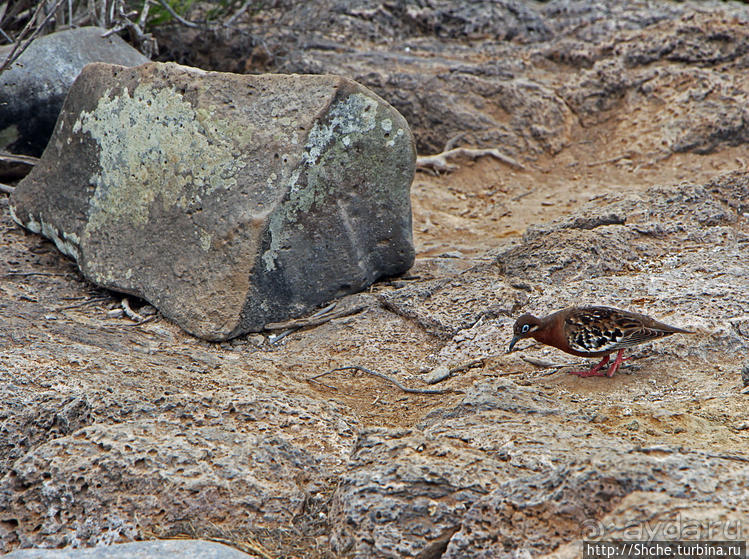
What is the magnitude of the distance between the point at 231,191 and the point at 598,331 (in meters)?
2.35

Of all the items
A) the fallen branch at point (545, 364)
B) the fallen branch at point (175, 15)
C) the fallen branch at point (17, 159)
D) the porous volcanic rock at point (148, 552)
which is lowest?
the fallen branch at point (545, 364)

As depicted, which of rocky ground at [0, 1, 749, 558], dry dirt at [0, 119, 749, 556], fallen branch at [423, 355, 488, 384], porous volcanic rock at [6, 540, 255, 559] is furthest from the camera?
fallen branch at [423, 355, 488, 384]

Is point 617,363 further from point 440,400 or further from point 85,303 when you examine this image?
point 85,303

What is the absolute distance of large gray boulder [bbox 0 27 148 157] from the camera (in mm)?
6758

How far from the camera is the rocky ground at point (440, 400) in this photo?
9.79 ft

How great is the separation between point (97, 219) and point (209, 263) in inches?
39.8

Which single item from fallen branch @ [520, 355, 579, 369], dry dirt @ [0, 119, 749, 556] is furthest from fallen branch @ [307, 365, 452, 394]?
fallen branch @ [520, 355, 579, 369]

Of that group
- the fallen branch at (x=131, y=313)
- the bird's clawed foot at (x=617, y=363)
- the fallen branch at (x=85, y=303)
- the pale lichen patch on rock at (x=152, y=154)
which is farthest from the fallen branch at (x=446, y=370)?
the fallen branch at (x=85, y=303)

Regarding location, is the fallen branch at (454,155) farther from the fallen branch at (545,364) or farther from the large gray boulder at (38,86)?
the fallen branch at (545,364)

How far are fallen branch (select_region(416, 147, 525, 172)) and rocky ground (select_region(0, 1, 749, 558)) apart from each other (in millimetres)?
400

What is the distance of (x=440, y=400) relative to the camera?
4.27m

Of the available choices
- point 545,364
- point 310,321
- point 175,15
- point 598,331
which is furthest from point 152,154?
point 175,15

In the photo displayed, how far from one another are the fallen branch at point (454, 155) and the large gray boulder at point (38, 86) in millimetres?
3233

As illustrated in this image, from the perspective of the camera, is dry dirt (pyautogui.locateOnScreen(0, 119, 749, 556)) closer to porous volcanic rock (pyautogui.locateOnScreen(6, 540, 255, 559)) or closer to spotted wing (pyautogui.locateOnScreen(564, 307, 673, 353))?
spotted wing (pyautogui.locateOnScreen(564, 307, 673, 353))
